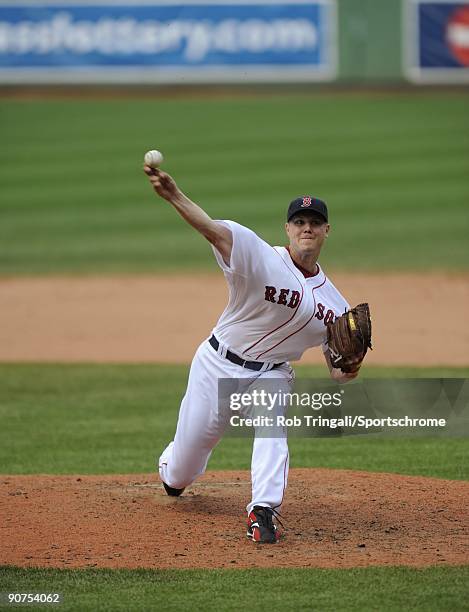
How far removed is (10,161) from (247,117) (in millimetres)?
5925

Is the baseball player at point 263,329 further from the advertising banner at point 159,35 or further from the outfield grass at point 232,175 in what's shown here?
the advertising banner at point 159,35

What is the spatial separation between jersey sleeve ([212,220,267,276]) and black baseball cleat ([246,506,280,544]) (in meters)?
1.15

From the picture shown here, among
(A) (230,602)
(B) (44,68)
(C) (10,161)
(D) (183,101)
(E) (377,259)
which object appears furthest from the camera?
(D) (183,101)

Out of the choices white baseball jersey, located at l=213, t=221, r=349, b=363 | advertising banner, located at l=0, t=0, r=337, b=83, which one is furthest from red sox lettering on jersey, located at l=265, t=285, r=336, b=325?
advertising banner, located at l=0, t=0, r=337, b=83

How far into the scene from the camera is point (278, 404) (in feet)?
18.2

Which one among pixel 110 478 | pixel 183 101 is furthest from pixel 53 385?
pixel 183 101

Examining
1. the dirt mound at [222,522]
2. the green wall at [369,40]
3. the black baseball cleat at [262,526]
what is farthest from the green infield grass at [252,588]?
the green wall at [369,40]

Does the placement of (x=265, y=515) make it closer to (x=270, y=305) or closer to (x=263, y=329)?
(x=263, y=329)

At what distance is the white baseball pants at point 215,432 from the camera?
17.7 ft

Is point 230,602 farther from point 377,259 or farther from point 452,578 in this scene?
point 377,259

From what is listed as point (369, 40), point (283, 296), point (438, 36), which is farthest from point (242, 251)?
point (369, 40)

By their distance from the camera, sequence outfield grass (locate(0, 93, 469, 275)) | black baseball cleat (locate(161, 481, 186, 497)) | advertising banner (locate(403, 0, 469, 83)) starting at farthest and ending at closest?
advertising banner (locate(403, 0, 469, 83)), outfield grass (locate(0, 93, 469, 275)), black baseball cleat (locate(161, 481, 186, 497))

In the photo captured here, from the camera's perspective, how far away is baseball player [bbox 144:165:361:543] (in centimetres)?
533

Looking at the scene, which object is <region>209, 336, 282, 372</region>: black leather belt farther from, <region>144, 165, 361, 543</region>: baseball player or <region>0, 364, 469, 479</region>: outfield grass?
<region>0, 364, 469, 479</region>: outfield grass
